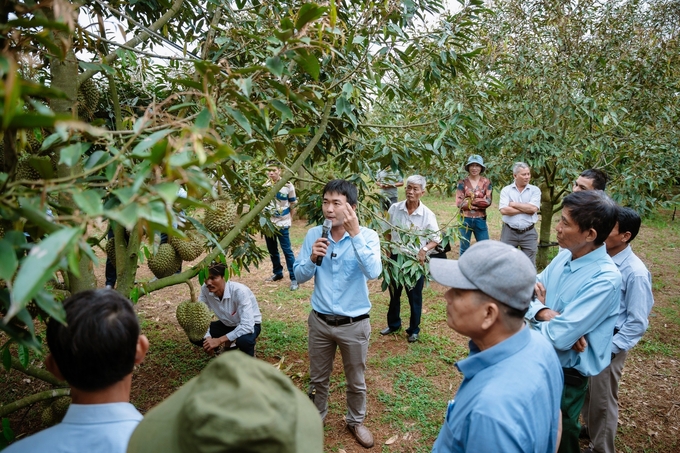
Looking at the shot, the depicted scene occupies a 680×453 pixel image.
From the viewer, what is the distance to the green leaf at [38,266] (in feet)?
2.19

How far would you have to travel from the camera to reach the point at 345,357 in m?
3.07

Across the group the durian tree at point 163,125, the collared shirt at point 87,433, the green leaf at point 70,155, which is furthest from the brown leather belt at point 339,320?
the green leaf at point 70,155

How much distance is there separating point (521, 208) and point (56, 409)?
17.3 feet

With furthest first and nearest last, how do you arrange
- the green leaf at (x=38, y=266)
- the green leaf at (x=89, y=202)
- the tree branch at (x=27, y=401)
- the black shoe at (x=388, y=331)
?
the black shoe at (x=388, y=331) → the tree branch at (x=27, y=401) → the green leaf at (x=89, y=202) → the green leaf at (x=38, y=266)

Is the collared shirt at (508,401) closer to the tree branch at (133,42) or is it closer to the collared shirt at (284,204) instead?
the tree branch at (133,42)

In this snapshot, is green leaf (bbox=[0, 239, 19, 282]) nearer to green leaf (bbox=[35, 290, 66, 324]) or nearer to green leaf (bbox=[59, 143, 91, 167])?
green leaf (bbox=[35, 290, 66, 324])

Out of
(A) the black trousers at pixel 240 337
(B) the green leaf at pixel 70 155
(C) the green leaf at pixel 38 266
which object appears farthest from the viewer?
(A) the black trousers at pixel 240 337

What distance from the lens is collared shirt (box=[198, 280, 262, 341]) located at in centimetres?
371

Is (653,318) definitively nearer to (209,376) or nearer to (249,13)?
(249,13)

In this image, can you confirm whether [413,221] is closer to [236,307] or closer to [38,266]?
[236,307]

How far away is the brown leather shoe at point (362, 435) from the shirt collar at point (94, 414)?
2.25 metres

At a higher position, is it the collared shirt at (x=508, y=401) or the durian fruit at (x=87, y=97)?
the durian fruit at (x=87, y=97)

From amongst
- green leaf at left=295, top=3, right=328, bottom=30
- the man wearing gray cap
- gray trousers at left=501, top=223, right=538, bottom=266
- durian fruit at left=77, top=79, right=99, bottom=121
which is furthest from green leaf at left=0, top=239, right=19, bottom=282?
gray trousers at left=501, top=223, right=538, bottom=266

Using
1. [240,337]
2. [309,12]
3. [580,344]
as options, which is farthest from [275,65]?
[240,337]
